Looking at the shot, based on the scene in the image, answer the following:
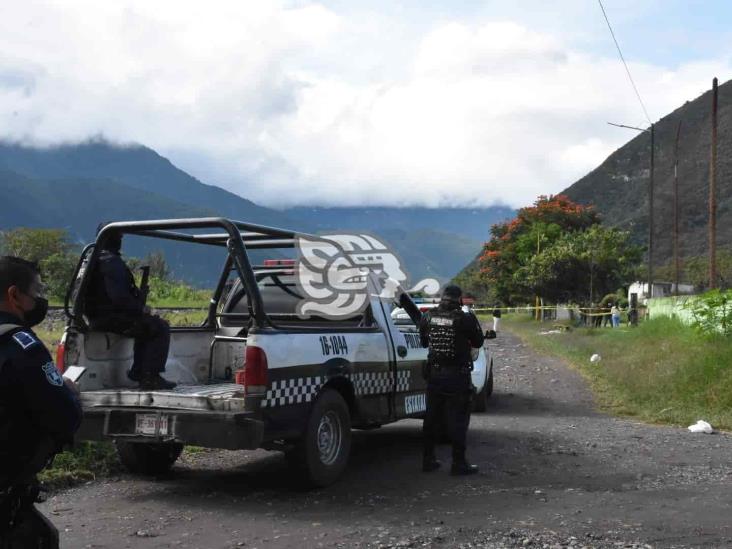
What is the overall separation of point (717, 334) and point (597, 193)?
10791 centimetres

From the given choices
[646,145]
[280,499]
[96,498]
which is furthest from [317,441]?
[646,145]

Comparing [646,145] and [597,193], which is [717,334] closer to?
[597,193]

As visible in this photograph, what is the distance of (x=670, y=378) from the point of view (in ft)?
46.9

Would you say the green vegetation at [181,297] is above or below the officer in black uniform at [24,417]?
above

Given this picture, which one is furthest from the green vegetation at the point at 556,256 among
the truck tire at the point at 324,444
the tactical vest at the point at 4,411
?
the tactical vest at the point at 4,411

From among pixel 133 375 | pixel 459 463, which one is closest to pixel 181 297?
pixel 133 375

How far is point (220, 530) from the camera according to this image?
6.10 meters

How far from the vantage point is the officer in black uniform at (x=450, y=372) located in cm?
809

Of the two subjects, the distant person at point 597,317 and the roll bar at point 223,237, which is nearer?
the roll bar at point 223,237

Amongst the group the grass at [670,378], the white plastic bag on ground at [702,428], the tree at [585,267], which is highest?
the tree at [585,267]

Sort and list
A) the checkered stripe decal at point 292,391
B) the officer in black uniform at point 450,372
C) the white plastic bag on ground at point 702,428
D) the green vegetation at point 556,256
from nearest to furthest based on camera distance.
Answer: the checkered stripe decal at point 292,391 < the officer in black uniform at point 450,372 < the white plastic bag on ground at point 702,428 < the green vegetation at point 556,256

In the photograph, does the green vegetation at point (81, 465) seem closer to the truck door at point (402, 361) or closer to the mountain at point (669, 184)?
the truck door at point (402, 361)

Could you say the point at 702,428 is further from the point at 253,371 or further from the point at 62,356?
the point at 62,356

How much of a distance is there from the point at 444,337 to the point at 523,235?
60037mm
